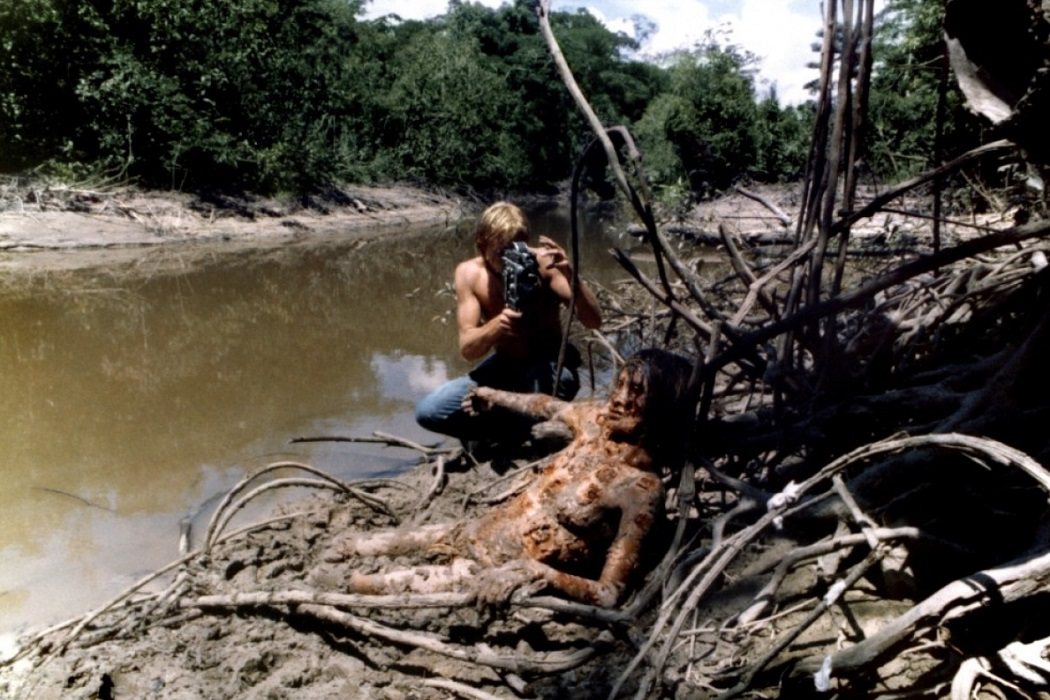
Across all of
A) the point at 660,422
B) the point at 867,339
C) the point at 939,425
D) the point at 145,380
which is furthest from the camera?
the point at 145,380

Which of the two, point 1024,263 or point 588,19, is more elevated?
point 588,19

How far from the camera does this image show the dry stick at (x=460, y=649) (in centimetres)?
194

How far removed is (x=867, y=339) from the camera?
279 cm

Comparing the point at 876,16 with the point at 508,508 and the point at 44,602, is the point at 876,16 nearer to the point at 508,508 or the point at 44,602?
the point at 508,508

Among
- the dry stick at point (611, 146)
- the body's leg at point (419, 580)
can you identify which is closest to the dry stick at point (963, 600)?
the body's leg at point (419, 580)

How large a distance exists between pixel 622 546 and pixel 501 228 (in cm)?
183

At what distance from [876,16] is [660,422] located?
155cm

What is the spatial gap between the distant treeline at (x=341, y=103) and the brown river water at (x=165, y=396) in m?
3.92

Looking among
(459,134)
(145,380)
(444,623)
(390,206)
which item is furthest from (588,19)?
(444,623)

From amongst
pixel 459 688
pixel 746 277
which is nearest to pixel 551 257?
pixel 746 277

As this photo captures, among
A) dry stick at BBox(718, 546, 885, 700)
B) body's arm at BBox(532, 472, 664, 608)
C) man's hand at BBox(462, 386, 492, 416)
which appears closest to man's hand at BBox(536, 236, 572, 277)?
man's hand at BBox(462, 386, 492, 416)

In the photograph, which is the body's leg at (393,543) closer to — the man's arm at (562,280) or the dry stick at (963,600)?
the man's arm at (562,280)

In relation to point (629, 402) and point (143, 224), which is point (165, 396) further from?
point (143, 224)

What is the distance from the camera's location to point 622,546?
2334mm
